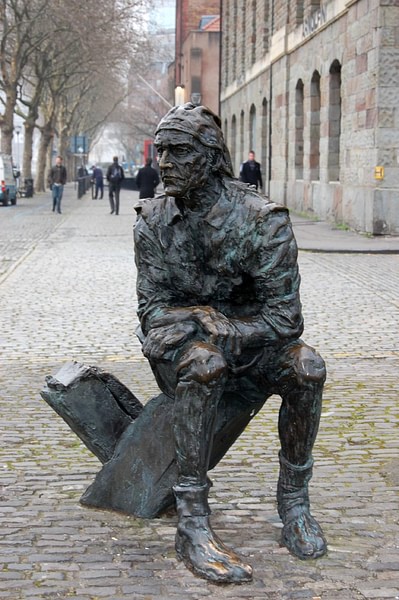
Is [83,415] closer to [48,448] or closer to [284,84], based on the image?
[48,448]

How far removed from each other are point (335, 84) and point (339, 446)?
22.6 metres

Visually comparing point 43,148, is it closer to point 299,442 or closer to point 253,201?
point 253,201

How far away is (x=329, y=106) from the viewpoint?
2773 centimetres

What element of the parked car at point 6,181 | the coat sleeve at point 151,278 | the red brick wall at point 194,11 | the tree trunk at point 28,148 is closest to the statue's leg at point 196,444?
the coat sleeve at point 151,278

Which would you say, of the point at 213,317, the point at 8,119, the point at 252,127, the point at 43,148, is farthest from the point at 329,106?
the point at 43,148

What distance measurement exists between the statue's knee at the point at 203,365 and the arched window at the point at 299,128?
29.1m

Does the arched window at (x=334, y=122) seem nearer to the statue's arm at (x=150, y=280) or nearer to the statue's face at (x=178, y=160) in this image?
the statue's arm at (x=150, y=280)

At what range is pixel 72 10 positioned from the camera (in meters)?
41.0

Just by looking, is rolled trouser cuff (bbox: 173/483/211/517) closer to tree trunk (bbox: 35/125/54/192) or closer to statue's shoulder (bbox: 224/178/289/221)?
statue's shoulder (bbox: 224/178/289/221)

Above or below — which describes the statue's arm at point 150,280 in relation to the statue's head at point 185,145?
below

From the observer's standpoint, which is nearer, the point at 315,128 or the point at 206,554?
the point at 206,554

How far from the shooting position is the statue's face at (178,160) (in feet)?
14.5

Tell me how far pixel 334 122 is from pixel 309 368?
2413 centimetres

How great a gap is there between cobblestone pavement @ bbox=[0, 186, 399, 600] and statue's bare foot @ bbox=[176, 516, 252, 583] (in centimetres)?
4
